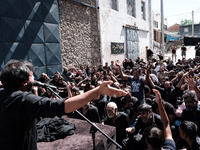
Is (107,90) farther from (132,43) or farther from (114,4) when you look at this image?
(132,43)

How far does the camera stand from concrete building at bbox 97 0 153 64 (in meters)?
13.2

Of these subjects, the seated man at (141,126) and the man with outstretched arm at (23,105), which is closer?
the man with outstretched arm at (23,105)

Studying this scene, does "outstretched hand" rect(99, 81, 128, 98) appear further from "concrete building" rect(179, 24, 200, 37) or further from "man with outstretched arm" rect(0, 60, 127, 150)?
"concrete building" rect(179, 24, 200, 37)

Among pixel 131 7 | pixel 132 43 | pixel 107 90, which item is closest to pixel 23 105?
pixel 107 90

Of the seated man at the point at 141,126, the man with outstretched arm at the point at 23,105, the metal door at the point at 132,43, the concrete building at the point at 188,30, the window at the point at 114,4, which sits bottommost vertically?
the seated man at the point at 141,126

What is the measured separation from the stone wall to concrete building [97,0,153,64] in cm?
61

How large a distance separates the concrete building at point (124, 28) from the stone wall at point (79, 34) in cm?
61

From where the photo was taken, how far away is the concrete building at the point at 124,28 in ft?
43.2

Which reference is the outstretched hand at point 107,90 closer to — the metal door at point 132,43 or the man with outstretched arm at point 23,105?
the man with outstretched arm at point 23,105

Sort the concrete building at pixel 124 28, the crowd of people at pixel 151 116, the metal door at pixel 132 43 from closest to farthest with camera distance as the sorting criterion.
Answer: the crowd of people at pixel 151 116 → the concrete building at pixel 124 28 → the metal door at pixel 132 43

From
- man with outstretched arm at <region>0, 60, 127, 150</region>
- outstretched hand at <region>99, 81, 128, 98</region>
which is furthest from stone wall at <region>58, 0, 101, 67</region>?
outstretched hand at <region>99, 81, 128, 98</region>

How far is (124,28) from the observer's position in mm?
15531

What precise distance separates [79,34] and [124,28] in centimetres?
572

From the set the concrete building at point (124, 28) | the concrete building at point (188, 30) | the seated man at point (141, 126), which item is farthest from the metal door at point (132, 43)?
the concrete building at point (188, 30)
